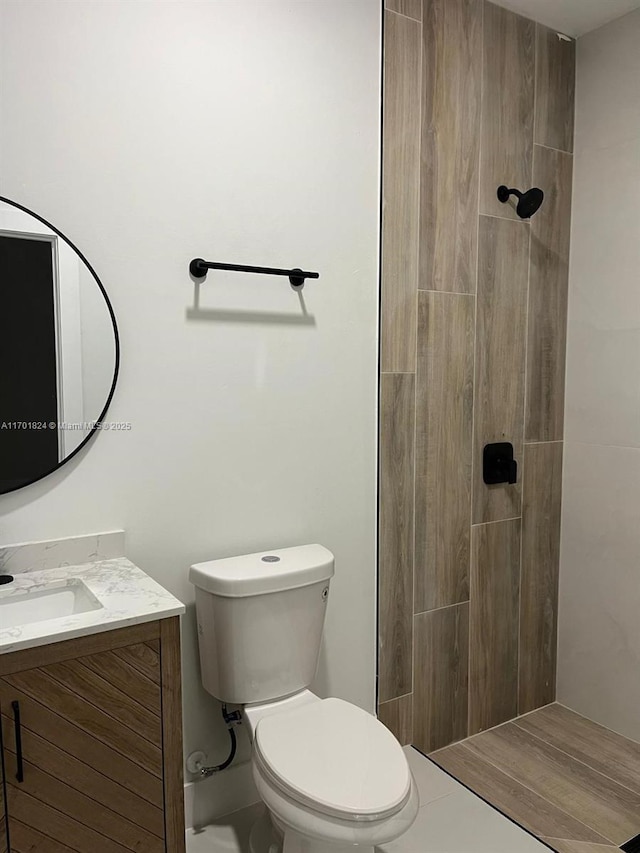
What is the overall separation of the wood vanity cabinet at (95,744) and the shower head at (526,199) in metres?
1.81

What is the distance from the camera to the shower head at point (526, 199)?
7.37 ft

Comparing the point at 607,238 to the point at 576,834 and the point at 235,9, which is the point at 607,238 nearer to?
the point at 235,9

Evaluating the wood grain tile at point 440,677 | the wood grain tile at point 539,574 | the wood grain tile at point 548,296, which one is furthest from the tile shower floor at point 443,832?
the wood grain tile at point 548,296

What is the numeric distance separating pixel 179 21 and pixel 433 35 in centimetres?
86

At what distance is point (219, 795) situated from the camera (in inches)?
74.4

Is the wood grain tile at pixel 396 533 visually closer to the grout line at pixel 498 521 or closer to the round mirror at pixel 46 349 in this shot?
the grout line at pixel 498 521

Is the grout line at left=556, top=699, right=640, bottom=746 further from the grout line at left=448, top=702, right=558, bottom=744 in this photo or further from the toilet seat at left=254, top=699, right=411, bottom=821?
the toilet seat at left=254, top=699, right=411, bottom=821

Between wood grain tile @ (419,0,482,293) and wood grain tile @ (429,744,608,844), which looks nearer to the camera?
wood grain tile @ (429,744,608,844)

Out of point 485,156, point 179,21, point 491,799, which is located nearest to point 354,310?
point 485,156

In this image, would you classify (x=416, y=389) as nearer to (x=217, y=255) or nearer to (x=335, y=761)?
(x=217, y=255)

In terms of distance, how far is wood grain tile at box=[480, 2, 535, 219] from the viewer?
2.23 metres

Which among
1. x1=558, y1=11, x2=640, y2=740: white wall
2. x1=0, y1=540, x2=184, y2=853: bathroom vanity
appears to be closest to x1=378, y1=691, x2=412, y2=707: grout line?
x1=558, y1=11, x2=640, y2=740: white wall

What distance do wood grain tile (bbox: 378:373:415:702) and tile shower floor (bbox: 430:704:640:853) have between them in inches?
15.2

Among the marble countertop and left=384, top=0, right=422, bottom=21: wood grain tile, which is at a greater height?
left=384, top=0, right=422, bottom=21: wood grain tile
